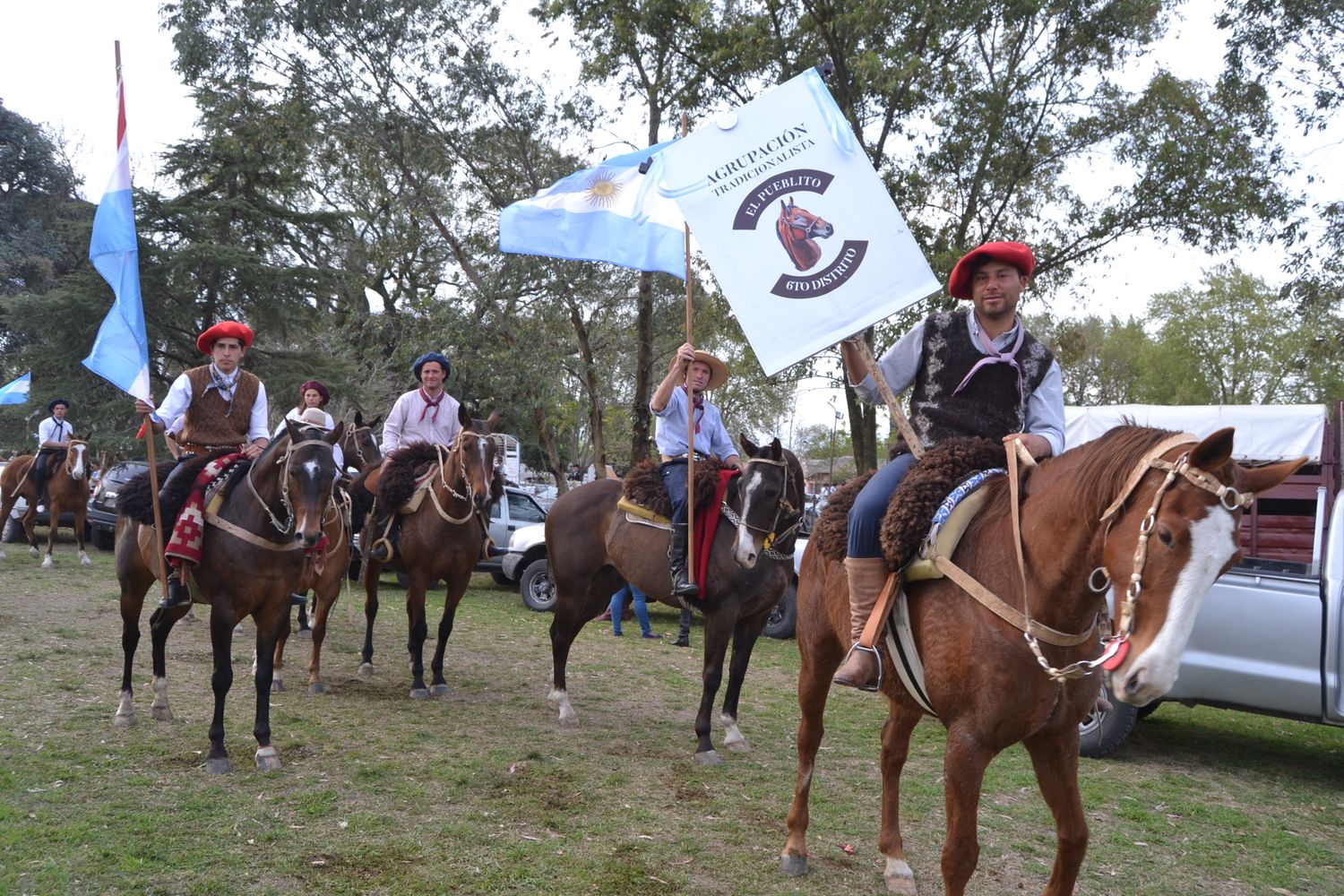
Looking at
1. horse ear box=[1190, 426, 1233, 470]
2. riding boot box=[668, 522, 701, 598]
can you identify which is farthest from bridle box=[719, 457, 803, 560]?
horse ear box=[1190, 426, 1233, 470]

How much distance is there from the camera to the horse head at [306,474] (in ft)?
19.2

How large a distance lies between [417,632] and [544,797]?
10.3 ft

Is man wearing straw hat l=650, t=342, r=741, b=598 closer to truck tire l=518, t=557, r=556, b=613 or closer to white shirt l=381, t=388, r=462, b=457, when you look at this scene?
white shirt l=381, t=388, r=462, b=457

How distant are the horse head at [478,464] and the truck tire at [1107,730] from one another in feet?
16.6

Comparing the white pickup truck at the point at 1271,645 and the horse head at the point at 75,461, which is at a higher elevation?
the horse head at the point at 75,461

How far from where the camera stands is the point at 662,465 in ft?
25.4

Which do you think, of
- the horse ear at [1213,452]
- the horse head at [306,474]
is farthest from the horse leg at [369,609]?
the horse ear at [1213,452]

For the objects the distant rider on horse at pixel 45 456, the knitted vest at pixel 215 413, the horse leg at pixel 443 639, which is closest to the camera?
the knitted vest at pixel 215 413

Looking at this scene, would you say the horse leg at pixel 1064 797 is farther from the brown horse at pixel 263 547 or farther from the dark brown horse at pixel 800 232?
the brown horse at pixel 263 547

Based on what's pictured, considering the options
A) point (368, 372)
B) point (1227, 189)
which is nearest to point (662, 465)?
point (1227, 189)

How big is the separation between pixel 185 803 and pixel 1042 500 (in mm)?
4616

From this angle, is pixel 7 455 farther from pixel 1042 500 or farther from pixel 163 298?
pixel 1042 500

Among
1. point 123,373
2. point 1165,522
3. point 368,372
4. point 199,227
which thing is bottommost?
point 1165,522

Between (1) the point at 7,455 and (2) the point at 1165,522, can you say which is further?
(1) the point at 7,455
